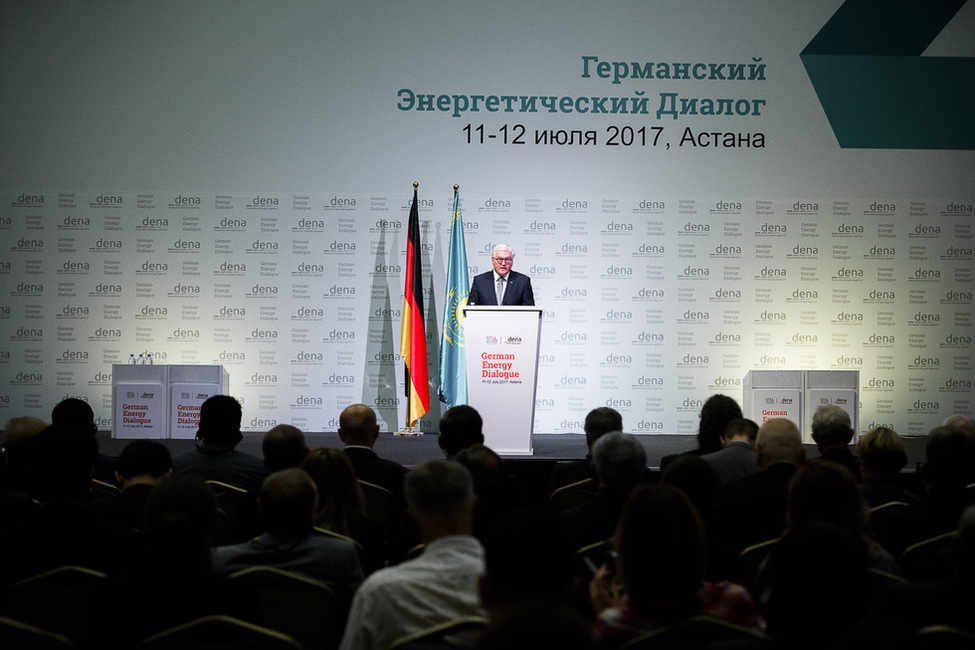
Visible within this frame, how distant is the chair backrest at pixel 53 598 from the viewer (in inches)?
92.7

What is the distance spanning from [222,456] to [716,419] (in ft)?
8.61

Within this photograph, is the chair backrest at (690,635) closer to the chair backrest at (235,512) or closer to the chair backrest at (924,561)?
the chair backrest at (924,561)

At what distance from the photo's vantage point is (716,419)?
4883 mm

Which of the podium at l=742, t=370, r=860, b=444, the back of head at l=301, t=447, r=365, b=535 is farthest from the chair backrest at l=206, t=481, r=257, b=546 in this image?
the podium at l=742, t=370, r=860, b=444

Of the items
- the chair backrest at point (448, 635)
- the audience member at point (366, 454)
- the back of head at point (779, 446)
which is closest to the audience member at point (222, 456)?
the audience member at point (366, 454)

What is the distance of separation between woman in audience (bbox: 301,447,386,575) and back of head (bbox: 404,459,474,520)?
2.75 ft

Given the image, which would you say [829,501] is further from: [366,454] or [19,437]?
[19,437]

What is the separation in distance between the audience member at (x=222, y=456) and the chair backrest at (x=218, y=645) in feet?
7.12

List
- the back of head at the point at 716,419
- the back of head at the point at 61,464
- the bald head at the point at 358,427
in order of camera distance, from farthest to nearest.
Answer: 1. the back of head at the point at 716,419
2. the bald head at the point at 358,427
3. the back of head at the point at 61,464

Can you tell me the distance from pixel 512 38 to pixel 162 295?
4.42m

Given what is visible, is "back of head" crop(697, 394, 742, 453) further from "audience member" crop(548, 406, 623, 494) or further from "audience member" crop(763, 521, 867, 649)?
"audience member" crop(763, 521, 867, 649)

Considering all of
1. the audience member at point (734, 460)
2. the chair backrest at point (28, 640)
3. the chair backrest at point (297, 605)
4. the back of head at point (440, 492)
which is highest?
the back of head at point (440, 492)

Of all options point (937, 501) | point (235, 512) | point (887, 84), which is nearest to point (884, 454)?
point (937, 501)

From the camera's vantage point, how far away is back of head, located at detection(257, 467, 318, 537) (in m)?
2.70
